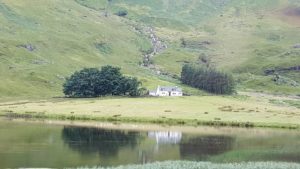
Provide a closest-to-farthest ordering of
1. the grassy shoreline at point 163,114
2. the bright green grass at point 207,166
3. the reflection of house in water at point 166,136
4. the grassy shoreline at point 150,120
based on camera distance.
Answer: the bright green grass at point 207,166, the reflection of house in water at point 166,136, the grassy shoreline at point 150,120, the grassy shoreline at point 163,114

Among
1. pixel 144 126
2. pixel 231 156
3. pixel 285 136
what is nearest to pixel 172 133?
pixel 144 126

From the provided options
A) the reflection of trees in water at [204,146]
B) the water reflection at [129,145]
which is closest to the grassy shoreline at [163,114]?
the water reflection at [129,145]

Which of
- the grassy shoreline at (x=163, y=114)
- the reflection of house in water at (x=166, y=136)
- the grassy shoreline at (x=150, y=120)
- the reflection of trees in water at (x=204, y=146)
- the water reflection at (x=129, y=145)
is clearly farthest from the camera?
the grassy shoreline at (x=163, y=114)

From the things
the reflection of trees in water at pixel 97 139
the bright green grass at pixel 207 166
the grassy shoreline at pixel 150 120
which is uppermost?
the grassy shoreline at pixel 150 120

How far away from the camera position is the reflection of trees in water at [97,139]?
10475 centimetres

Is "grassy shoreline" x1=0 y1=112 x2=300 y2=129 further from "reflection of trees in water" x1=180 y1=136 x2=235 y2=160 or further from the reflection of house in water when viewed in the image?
"reflection of trees in water" x1=180 y1=136 x2=235 y2=160

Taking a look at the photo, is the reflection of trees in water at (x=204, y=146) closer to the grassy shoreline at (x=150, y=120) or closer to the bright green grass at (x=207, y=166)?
the bright green grass at (x=207, y=166)

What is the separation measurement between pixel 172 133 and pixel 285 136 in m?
27.0

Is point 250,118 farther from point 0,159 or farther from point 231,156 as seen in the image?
point 0,159

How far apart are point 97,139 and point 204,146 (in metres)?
23.4

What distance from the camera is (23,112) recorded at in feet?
591

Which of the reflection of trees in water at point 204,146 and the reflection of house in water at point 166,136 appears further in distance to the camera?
the reflection of house in water at point 166,136

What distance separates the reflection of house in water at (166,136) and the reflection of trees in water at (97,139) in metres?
4.35

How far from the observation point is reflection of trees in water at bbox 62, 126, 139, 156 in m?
105
